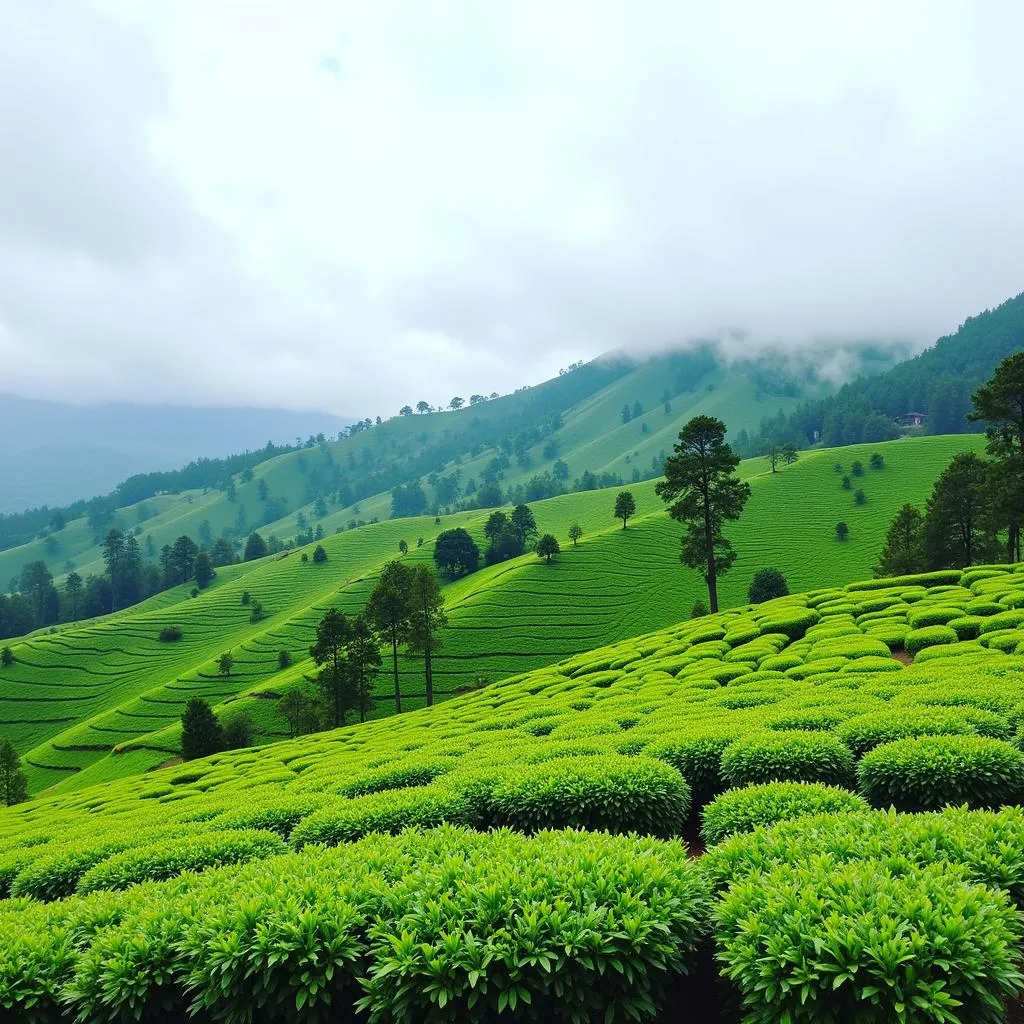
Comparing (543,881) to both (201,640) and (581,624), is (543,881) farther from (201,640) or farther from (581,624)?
(201,640)

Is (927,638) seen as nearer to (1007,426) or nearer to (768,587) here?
(1007,426)

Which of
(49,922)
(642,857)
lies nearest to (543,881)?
(642,857)

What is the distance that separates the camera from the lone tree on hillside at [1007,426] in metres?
44.8

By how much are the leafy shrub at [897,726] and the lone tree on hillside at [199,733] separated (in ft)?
202

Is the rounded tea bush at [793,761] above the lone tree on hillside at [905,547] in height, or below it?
above

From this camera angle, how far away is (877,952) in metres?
5.49

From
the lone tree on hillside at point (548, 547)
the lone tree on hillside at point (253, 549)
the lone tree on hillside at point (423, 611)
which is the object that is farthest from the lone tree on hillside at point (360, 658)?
the lone tree on hillside at point (253, 549)

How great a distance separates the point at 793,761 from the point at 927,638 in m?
17.6

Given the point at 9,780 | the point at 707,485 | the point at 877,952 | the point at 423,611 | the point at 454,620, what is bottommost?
the point at 9,780

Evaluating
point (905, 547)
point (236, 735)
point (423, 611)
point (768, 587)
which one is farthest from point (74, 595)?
point (905, 547)

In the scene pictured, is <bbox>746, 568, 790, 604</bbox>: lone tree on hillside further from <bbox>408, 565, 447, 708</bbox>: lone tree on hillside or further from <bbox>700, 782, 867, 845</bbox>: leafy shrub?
<bbox>700, 782, 867, 845</bbox>: leafy shrub

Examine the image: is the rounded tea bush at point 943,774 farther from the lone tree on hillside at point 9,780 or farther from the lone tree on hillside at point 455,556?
the lone tree on hillside at point 455,556

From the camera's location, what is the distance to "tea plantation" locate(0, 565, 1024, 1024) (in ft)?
19.6

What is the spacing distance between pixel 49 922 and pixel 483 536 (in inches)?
5397
